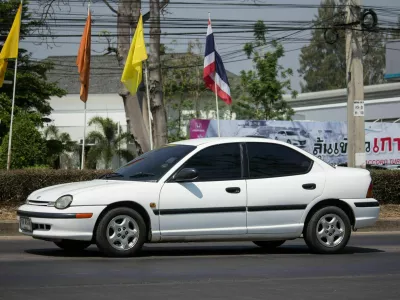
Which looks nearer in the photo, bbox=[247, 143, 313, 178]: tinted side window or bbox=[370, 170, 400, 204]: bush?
bbox=[247, 143, 313, 178]: tinted side window

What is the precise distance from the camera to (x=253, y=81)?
4338 centimetres

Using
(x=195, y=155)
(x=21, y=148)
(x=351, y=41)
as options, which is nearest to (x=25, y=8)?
(x=21, y=148)

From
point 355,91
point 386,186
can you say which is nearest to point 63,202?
point 386,186

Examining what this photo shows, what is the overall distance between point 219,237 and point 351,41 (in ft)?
40.7

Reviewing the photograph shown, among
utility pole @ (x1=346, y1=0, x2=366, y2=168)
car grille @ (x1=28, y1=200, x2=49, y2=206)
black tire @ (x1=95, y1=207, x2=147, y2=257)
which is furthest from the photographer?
utility pole @ (x1=346, y1=0, x2=366, y2=168)

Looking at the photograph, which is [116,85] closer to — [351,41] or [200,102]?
[200,102]

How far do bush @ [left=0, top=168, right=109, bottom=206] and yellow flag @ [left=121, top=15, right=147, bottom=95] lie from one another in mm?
5654

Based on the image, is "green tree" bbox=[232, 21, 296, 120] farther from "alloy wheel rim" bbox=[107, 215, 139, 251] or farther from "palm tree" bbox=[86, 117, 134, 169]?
"alloy wheel rim" bbox=[107, 215, 139, 251]

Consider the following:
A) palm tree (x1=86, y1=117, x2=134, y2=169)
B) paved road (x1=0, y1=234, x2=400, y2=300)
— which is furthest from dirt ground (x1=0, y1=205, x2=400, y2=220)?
palm tree (x1=86, y1=117, x2=134, y2=169)

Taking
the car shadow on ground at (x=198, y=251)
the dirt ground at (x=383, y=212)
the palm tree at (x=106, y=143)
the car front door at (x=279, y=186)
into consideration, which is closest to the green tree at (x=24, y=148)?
the dirt ground at (x=383, y=212)

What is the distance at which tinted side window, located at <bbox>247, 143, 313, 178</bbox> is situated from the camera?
39.4 feet

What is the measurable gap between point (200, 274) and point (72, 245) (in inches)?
110

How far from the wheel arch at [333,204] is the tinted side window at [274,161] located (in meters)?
0.48

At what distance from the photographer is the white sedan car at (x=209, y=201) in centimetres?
1104
